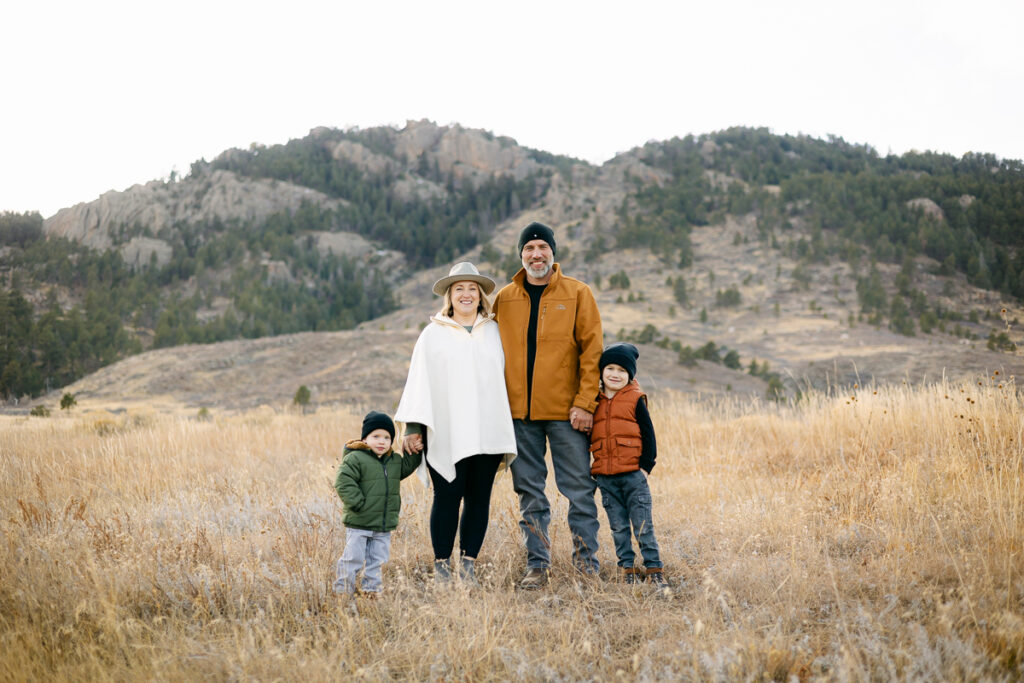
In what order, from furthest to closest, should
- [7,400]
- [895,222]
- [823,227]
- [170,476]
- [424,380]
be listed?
[823,227] < [895,222] < [7,400] < [170,476] < [424,380]

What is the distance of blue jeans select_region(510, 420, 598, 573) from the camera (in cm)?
377

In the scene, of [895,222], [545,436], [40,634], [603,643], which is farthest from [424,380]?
[895,222]

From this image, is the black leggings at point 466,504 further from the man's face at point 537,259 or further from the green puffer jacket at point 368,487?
the man's face at point 537,259

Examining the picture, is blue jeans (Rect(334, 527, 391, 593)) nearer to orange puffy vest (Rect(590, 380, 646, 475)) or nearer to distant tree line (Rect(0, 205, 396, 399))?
orange puffy vest (Rect(590, 380, 646, 475))

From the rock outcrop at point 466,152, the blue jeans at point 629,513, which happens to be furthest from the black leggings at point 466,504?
the rock outcrop at point 466,152

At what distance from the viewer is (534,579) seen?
3.64m

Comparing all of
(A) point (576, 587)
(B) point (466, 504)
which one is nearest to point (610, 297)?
(B) point (466, 504)

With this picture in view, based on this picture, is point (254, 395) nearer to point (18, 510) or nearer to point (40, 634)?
point (18, 510)

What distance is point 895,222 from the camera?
4488cm

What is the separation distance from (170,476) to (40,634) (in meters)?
4.25

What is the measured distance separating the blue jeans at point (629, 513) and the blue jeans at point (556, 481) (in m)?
0.12

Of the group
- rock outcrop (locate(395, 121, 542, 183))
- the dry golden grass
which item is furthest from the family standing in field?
rock outcrop (locate(395, 121, 542, 183))

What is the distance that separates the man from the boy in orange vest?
12cm

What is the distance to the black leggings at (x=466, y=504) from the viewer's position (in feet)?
11.9
